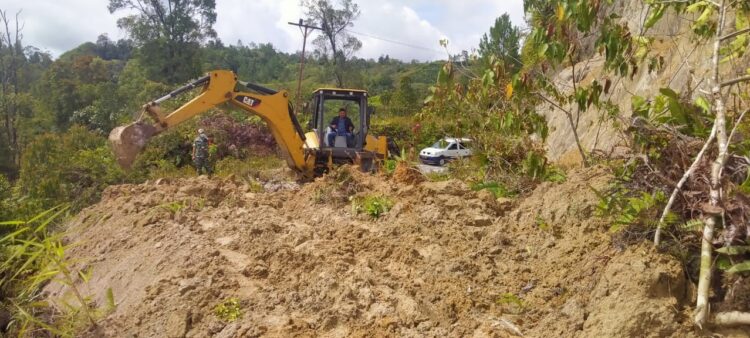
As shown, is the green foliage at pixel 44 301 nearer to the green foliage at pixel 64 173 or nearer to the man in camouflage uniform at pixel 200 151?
the green foliage at pixel 64 173

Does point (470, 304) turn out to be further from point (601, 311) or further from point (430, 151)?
point (430, 151)

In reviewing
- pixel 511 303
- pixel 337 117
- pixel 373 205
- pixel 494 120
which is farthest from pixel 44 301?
pixel 337 117

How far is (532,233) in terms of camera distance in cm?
456

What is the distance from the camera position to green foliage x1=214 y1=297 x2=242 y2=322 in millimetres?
3949

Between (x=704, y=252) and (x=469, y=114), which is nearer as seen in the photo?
(x=704, y=252)

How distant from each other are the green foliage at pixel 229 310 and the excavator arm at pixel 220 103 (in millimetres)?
5680

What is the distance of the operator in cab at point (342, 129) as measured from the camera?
36.7 ft

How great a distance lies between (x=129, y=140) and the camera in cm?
892

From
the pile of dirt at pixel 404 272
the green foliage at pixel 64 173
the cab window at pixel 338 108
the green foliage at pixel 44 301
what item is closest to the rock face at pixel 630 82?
the cab window at pixel 338 108

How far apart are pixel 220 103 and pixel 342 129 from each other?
7.80ft

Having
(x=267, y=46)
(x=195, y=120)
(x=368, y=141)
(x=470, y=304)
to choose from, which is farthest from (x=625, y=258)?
(x=267, y=46)

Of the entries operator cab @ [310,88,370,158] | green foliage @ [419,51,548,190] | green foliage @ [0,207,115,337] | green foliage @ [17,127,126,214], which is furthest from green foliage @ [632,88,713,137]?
green foliage @ [17,127,126,214]

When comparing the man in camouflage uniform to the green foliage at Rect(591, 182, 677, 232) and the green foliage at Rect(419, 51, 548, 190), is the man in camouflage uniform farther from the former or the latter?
the green foliage at Rect(591, 182, 677, 232)

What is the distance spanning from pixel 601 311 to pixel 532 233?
140 centimetres
